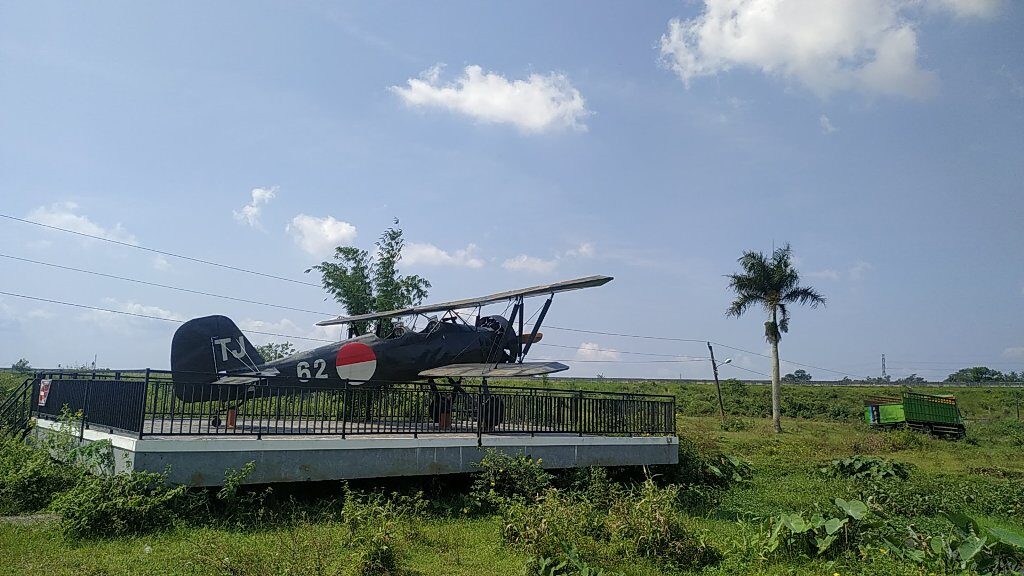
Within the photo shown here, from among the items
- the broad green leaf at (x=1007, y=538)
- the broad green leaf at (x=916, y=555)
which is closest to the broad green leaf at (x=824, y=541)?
the broad green leaf at (x=916, y=555)

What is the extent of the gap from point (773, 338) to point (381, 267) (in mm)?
24246

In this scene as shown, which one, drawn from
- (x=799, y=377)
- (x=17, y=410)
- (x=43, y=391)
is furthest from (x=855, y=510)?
(x=799, y=377)

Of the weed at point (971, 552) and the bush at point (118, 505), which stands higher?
the bush at point (118, 505)

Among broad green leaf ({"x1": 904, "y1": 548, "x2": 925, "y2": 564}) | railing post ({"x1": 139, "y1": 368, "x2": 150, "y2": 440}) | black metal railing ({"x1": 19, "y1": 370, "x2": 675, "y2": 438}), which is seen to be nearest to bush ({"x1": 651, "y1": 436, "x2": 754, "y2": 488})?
black metal railing ({"x1": 19, "y1": 370, "x2": 675, "y2": 438})

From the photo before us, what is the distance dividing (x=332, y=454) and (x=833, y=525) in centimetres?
776

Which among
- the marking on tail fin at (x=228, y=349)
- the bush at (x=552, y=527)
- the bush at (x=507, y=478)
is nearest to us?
the bush at (x=552, y=527)

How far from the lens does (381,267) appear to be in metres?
35.6

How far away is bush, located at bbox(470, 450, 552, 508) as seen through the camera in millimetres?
12094

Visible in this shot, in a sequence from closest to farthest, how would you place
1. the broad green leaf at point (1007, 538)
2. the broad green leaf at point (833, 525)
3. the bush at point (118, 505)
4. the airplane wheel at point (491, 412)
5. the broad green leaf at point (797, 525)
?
the broad green leaf at point (1007, 538) < the bush at point (118, 505) < the broad green leaf at point (833, 525) < the broad green leaf at point (797, 525) < the airplane wheel at point (491, 412)

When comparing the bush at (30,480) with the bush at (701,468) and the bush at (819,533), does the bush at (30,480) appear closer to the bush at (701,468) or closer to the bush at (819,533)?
the bush at (819,533)

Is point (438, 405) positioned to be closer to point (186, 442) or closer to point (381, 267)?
point (186, 442)

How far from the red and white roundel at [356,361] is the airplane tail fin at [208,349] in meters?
2.10

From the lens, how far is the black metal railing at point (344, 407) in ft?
35.0

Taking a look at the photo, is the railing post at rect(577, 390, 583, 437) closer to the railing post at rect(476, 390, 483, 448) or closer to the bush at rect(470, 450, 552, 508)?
the bush at rect(470, 450, 552, 508)
